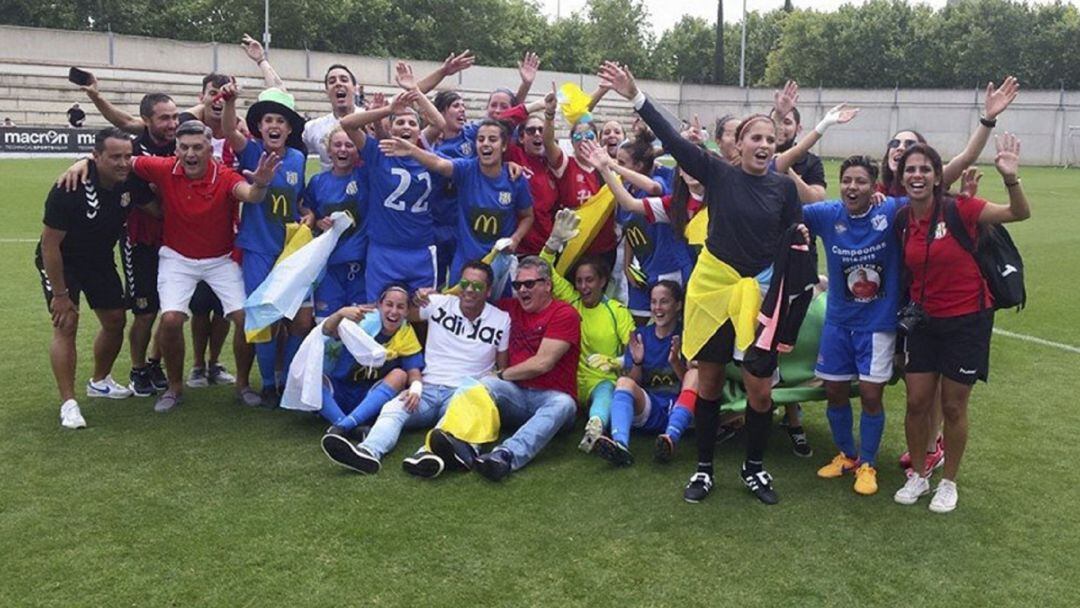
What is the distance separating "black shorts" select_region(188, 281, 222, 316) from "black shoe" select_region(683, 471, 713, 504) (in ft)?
11.9

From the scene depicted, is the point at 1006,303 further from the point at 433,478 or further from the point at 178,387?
the point at 178,387

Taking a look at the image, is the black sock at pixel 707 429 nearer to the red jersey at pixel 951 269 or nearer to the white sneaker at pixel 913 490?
the white sneaker at pixel 913 490

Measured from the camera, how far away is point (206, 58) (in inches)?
1569

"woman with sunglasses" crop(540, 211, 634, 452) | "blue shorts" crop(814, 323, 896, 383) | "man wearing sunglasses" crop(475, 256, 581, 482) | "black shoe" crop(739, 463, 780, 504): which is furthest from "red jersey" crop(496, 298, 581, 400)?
"blue shorts" crop(814, 323, 896, 383)

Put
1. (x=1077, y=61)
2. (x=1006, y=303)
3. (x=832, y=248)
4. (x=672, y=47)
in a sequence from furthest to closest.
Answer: (x=672, y=47)
(x=1077, y=61)
(x=832, y=248)
(x=1006, y=303)

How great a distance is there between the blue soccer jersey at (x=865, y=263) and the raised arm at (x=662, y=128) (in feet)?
2.53

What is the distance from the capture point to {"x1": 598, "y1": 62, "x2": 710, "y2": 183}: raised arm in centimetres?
489

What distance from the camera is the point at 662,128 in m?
4.88

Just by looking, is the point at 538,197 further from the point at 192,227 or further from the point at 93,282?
the point at 93,282

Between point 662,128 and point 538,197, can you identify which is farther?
point 538,197

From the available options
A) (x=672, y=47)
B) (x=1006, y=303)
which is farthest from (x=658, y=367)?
(x=672, y=47)

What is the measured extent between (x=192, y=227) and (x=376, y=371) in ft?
5.34

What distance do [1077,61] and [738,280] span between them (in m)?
59.9

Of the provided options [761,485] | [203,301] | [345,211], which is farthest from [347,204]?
[761,485]
